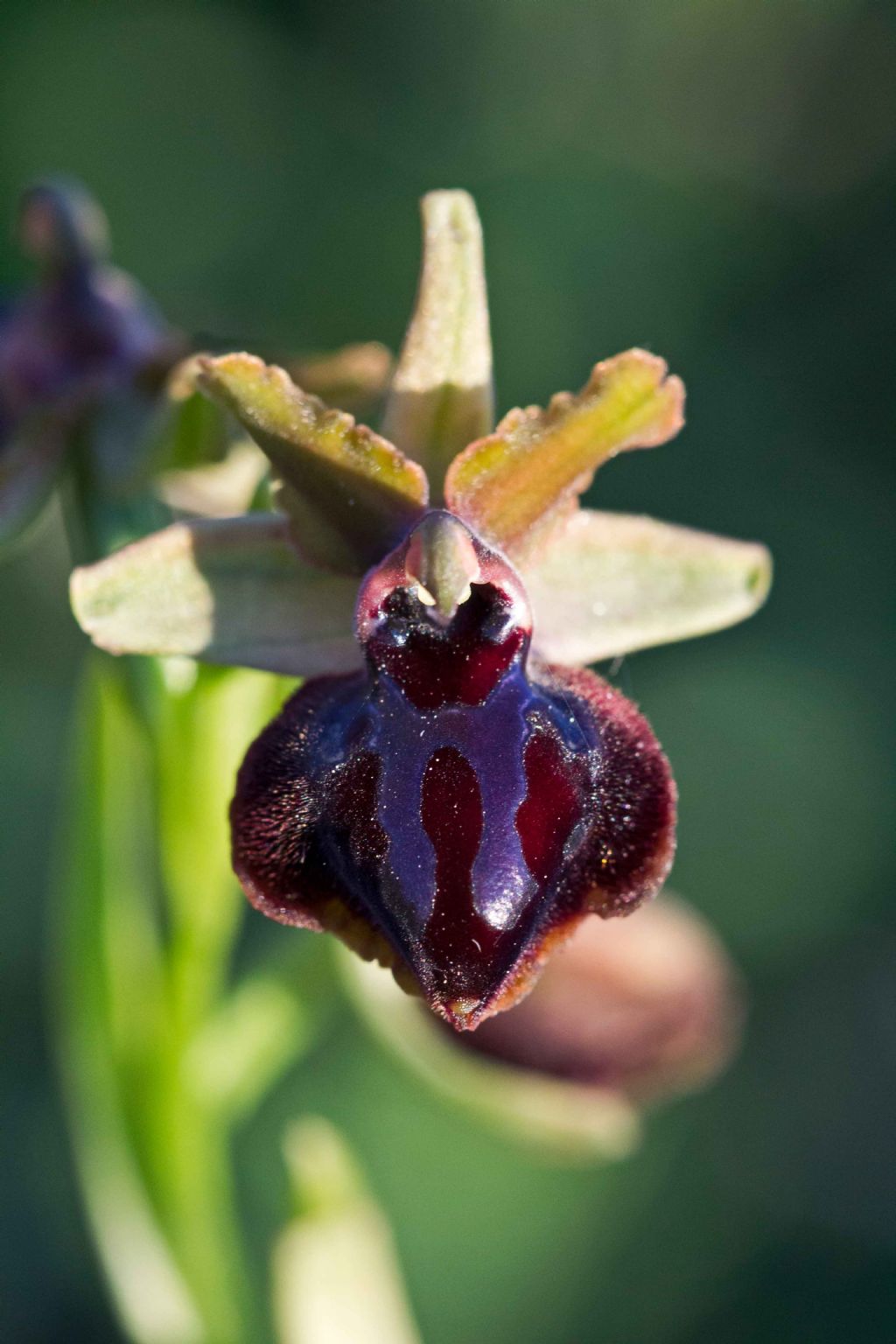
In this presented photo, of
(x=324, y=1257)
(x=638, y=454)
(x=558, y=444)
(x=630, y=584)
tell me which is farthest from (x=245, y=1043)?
(x=638, y=454)

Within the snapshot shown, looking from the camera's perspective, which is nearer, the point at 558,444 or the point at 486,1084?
the point at 558,444

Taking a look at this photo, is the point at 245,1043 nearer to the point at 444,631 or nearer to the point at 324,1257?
the point at 324,1257

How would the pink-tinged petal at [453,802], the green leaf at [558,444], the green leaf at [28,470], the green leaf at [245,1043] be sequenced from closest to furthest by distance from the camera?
the pink-tinged petal at [453,802], the green leaf at [558,444], the green leaf at [28,470], the green leaf at [245,1043]

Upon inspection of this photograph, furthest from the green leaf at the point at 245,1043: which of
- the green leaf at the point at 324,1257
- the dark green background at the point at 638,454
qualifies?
the dark green background at the point at 638,454

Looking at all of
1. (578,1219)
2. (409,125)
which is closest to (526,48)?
(409,125)

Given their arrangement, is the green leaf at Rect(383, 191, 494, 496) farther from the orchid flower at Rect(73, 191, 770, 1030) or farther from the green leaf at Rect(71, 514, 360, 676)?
the green leaf at Rect(71, 514, 360, 676)

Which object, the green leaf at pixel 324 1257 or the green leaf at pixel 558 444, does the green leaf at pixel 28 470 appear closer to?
the green leaf at pixel 558 444
